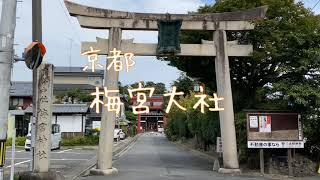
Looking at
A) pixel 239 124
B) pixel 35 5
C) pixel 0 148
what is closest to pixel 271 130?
pixel 239 124

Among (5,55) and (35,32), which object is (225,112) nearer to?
(35,32)

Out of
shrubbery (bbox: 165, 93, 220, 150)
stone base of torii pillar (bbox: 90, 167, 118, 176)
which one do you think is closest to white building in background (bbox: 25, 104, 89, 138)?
shrubbery (bbox: 165, 93, 220, 150)

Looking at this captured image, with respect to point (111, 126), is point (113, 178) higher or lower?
lower

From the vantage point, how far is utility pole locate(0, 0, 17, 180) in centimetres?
745

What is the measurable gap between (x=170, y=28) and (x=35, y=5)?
18.3 ft

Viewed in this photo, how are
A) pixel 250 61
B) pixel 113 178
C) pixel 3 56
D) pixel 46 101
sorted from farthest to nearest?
A: 1. pixel 250 61
2. pixel 113 178
3. pixel 46 101
4. pixel 3 56

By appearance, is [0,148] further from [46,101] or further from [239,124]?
[239,124]

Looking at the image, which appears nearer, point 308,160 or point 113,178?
point 113,178

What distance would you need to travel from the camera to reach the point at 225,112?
18562mm

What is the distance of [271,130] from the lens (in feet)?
61.2

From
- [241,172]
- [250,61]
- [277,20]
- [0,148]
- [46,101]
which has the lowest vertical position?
[241,172]

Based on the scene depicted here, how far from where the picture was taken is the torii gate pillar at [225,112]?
1844cm

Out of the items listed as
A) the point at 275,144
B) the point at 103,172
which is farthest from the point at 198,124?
the point at 103,172

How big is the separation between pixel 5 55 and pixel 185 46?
39.4ft
